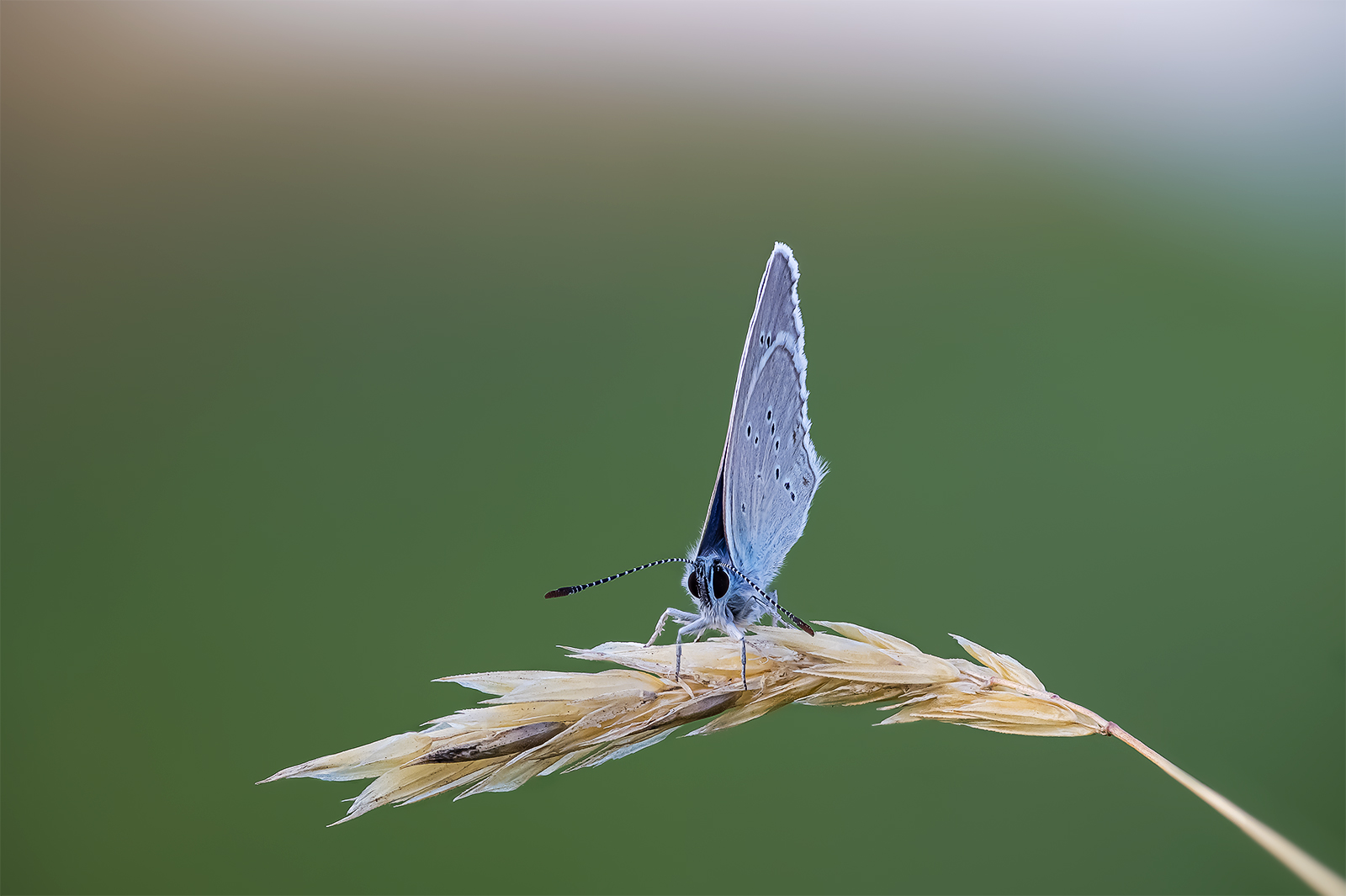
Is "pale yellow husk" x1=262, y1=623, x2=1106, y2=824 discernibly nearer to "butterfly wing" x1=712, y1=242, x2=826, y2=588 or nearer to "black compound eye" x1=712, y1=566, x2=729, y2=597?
"black compound eye" x1=712, y1=566, x2=729, y2=597

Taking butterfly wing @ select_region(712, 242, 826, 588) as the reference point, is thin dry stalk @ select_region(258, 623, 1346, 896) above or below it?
below

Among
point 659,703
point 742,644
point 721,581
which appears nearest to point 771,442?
point 721,581

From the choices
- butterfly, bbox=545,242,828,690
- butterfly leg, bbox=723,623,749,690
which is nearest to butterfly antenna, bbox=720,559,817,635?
butterfly, bbox=545,242,828,690

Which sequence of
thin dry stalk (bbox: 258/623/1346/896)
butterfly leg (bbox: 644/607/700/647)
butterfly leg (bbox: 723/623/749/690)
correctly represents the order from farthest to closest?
butterfly leg (bbox: 644/607/700/647), butterfly leg (bbox: 723/623/749/690), thin dry stalk (bbox: 258/623/1346/896)

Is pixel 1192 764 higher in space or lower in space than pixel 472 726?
lower

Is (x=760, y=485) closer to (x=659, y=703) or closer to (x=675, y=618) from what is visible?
(x=675, y=618)

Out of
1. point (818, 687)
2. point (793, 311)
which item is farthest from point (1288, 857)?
point (793, 311)

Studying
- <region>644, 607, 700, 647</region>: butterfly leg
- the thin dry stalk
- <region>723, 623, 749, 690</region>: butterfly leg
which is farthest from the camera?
<region>644, 607, 700, 647</region>: butterfly leg

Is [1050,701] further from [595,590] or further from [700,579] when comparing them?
[595,590]
